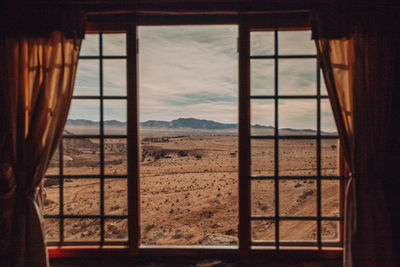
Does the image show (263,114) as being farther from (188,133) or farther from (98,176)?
(188,133)

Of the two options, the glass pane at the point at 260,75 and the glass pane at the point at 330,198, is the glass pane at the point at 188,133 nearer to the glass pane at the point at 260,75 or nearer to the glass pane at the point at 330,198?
the glass pane at the point at 260,75

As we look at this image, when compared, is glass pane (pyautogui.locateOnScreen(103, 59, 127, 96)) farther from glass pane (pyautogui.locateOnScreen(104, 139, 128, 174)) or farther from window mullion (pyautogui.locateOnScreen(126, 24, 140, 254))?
glass pane (pyautogui.locateOnScreen(104, 139, 128, 174))

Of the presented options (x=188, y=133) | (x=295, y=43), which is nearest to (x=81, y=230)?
(x=295, y=43)

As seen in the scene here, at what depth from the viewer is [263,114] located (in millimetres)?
1521

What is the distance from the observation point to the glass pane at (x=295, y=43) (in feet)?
4.98

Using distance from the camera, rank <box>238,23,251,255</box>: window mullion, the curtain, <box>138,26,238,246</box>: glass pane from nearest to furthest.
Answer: the curtain
<box>238,23,251,255</box>: window mullion
<box>138,26,238,246</box>: glass pane

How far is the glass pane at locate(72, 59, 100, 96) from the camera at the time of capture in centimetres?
153

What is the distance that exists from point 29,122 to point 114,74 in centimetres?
62

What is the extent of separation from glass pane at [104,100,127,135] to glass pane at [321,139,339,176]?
1.42 metres

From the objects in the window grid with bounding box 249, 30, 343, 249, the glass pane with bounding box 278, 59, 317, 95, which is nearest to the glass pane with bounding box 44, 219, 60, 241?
the window grid with bounding box 249, 30, 343, 249

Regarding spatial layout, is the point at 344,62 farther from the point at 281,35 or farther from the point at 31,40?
the point at 31,40

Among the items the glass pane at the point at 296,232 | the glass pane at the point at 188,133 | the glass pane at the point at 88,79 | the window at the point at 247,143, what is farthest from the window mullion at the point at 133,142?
the glass pane at the point at 296,232

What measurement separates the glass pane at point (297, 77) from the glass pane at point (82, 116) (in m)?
1.34

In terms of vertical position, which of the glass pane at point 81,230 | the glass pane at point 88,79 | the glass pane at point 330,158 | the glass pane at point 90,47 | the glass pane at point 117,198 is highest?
the glass pane at point 90,47
